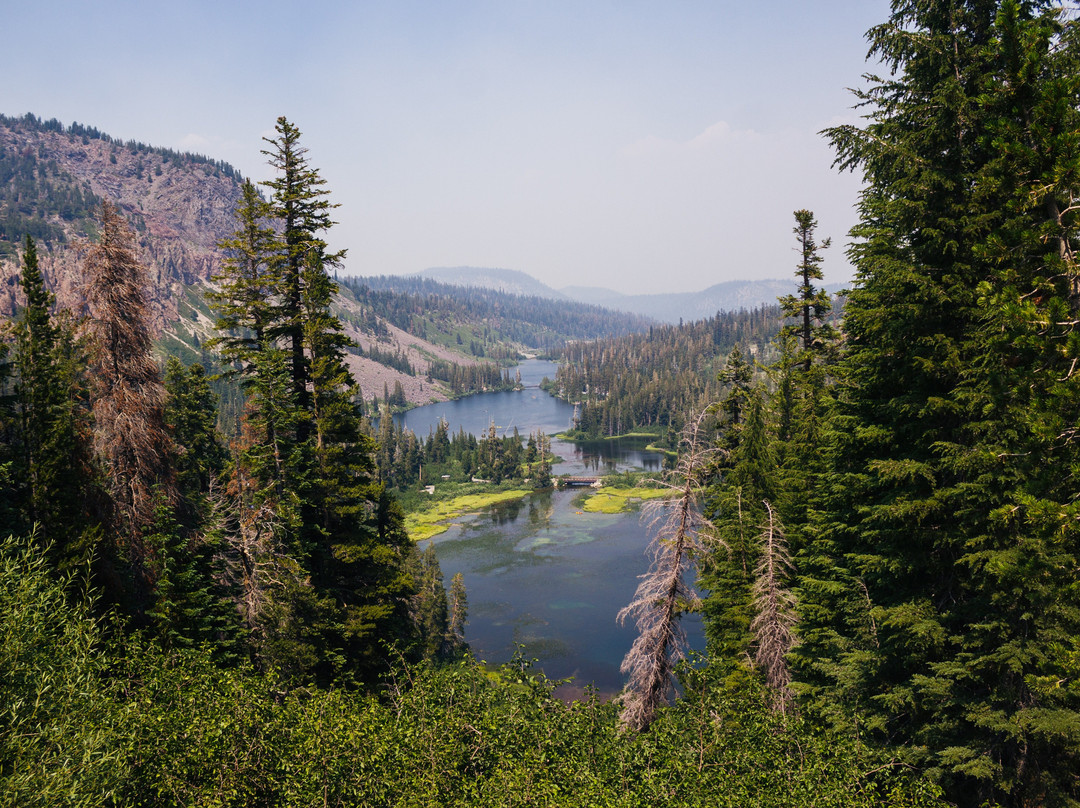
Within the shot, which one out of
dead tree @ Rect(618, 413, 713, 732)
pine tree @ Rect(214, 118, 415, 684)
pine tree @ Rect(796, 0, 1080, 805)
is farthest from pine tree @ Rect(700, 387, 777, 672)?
pine tree @ Rect(214, 118, 415, 684)

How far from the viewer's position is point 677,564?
18.1 meters

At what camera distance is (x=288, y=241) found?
71.3ft

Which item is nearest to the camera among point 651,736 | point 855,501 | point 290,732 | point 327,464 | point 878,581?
point 290,732

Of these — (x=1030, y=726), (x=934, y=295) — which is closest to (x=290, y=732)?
(x=1030, y=726)

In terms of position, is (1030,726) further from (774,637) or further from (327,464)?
(327,464)

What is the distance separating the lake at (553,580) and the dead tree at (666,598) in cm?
1055

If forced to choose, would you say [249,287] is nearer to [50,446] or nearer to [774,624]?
[50,446]

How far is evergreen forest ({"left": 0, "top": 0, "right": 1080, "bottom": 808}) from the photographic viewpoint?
9086 mm

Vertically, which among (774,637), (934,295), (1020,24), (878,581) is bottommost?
(774,637)

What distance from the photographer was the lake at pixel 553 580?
4925 centimetres

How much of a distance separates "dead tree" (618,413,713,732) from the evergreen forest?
0.12 metres

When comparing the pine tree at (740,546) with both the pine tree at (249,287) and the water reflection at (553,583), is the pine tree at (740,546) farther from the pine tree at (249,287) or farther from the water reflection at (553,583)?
the pine tree at (249,287)

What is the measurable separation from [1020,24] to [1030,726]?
11.7m

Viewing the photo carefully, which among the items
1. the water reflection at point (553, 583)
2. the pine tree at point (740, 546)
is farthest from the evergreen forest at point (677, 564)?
the water reflection at point (553, 583)
